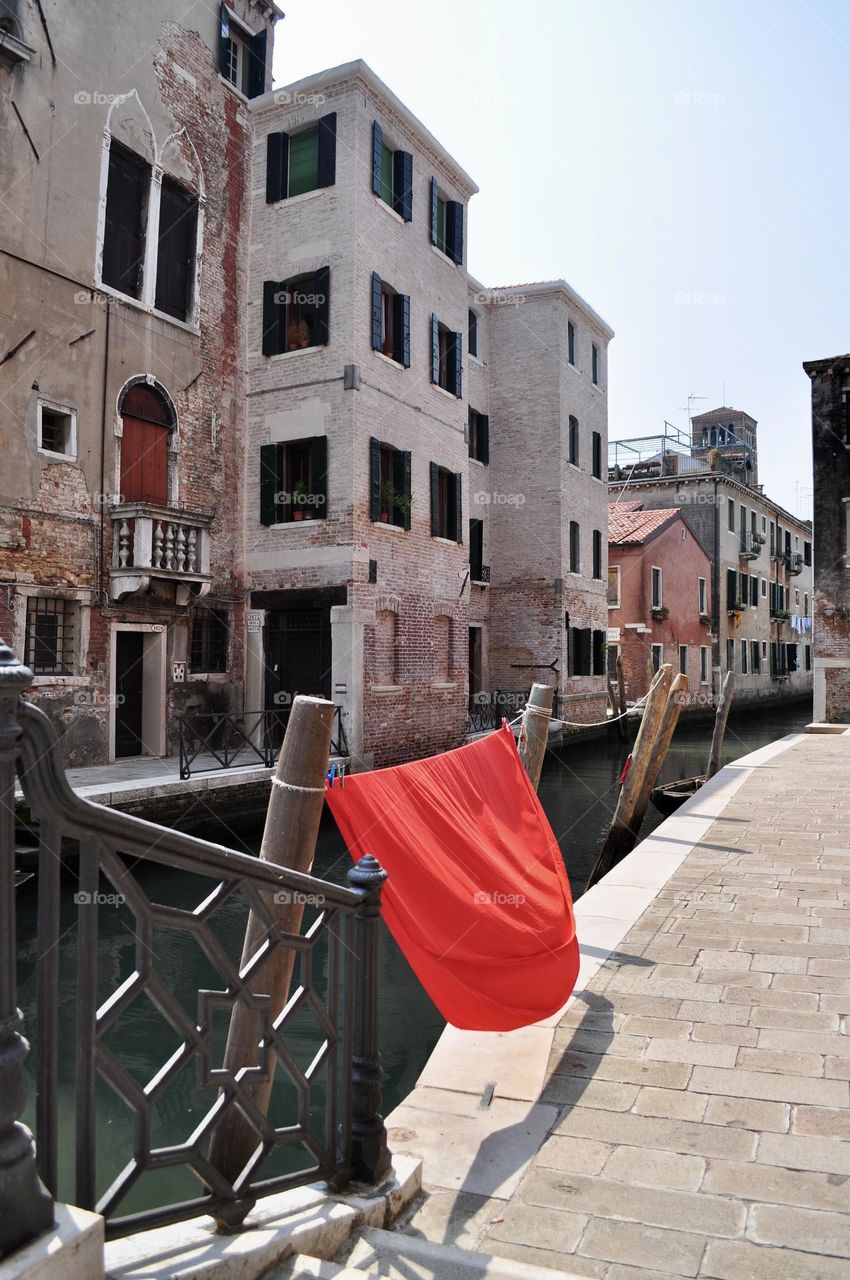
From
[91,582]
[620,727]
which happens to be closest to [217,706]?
[91,582]

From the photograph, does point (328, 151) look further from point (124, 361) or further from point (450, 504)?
point (450, 504)

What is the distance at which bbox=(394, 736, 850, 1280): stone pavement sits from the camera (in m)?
2.45

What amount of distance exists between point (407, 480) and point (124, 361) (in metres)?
4.91

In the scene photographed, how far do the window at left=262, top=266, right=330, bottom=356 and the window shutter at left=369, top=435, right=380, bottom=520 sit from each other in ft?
6.16

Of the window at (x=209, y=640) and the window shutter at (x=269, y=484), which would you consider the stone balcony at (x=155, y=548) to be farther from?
the window shutter at (x=269, y=484)

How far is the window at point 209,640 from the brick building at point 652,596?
44.3ft

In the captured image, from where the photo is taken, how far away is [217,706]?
1453 centimetres

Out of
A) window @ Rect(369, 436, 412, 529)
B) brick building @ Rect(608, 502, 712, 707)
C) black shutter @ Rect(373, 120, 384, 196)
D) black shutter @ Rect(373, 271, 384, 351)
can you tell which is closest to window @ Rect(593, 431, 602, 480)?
brick building @ Rect(608, 502, 712, 707)

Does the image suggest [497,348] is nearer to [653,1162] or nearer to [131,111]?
[131,111]

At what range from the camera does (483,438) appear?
22.7m

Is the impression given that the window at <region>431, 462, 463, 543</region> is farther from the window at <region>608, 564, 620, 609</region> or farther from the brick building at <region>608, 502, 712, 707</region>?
the window at <region>608, 564, 620, 609</region>

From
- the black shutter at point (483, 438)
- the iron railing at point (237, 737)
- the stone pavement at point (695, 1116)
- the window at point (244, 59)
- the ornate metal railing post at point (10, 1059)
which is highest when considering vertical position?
the window at point (244, 59)

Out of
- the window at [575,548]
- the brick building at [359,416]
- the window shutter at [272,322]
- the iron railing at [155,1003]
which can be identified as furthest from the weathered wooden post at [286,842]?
the window at [575,548]

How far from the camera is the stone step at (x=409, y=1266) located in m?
2.02
